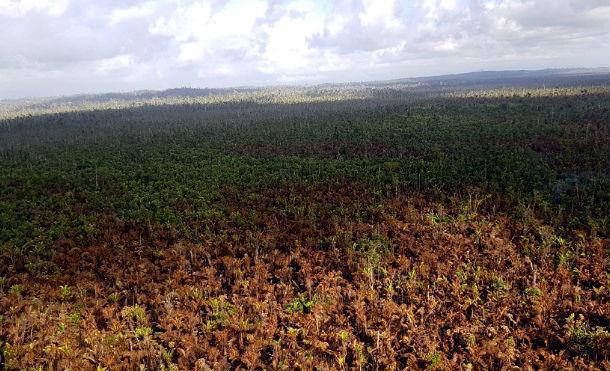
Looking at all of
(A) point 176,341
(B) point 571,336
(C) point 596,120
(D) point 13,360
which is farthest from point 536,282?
(C) point 596,120

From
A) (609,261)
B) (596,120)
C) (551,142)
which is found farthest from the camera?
(596,120)

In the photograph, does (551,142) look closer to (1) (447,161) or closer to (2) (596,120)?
(1) (447,161)

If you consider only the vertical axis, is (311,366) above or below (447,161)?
below

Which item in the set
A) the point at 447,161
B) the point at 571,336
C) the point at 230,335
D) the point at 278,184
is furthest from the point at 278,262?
the point at 447,161

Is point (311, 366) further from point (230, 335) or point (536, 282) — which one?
point (536, 282)

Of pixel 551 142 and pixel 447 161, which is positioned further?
pixel 551 142

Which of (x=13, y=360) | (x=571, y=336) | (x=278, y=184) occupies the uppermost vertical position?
(x=278, y=184)

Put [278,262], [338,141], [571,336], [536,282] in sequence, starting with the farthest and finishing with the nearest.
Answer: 1. [338,141]
2. [278,262]
3. [536,282]
4. [571,336]
